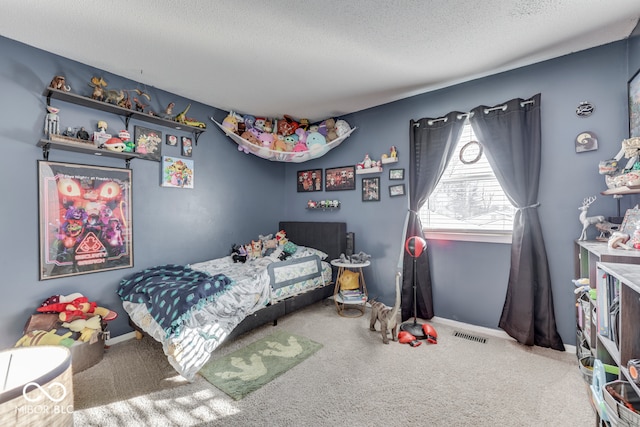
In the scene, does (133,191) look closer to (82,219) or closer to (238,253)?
(82,219)

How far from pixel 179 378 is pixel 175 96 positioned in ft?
9.49

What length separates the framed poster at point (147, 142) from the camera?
290 cm

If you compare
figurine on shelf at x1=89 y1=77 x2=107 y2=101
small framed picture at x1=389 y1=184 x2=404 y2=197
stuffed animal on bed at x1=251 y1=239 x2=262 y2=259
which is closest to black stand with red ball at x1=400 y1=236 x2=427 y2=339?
small framed picture at x1=389 y1=184 x2=404 y2=197

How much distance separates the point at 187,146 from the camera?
3.30 m

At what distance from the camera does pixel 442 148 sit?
304 cm

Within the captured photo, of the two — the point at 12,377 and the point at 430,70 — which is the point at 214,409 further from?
the point at 430,70

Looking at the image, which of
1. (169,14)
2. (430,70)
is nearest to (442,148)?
(430,70)

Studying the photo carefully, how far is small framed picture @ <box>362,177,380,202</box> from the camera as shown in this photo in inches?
140

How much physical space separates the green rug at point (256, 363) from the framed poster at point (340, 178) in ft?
6.65

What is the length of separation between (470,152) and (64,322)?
4.00m

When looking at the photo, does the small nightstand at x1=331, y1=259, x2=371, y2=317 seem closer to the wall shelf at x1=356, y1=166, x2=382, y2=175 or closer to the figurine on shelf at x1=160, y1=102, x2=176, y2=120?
the wall shelf at x1=356, y1=166, x2=382, y2=175

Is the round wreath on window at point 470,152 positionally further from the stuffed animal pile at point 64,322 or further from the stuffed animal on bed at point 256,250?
the stuffed animal pile at point 64,322

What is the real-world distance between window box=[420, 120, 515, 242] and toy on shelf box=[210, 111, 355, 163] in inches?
54.7

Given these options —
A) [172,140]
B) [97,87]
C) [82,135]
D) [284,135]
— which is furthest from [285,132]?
[82,135]
